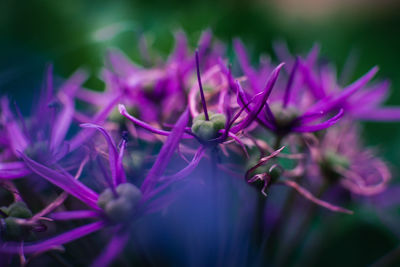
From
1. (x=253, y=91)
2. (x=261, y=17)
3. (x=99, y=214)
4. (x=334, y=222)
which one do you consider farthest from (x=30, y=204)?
(x=261, y=17)

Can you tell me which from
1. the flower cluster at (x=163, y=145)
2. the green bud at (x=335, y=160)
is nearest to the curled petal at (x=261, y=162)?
the flower cluster at (x=163, y=145)

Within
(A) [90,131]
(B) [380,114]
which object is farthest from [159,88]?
(B) [380,114]

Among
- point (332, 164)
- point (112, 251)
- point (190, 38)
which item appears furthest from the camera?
point (190, 38)

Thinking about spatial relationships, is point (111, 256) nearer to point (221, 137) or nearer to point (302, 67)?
point (221, 137)

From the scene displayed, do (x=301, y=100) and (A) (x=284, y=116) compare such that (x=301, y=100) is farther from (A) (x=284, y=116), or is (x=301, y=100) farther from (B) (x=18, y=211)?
(B) (x=18, y=211)

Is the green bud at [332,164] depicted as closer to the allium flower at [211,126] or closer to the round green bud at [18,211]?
the allium flower at [211,126]

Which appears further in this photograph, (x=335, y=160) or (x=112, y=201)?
(x=335, y=160)

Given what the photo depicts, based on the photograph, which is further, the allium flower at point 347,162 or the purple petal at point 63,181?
the allium flower at point 347,162

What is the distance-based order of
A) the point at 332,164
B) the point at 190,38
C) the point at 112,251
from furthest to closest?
1. the point at 190,38
2. the point at 332,164
3. the point at 112,251

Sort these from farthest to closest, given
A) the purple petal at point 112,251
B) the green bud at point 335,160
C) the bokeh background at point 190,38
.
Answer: the bokeh background at point 190,38 < the green bud at point 335,160 < the purple petal at point 112,251

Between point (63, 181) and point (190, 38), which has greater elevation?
point (190, 38)
